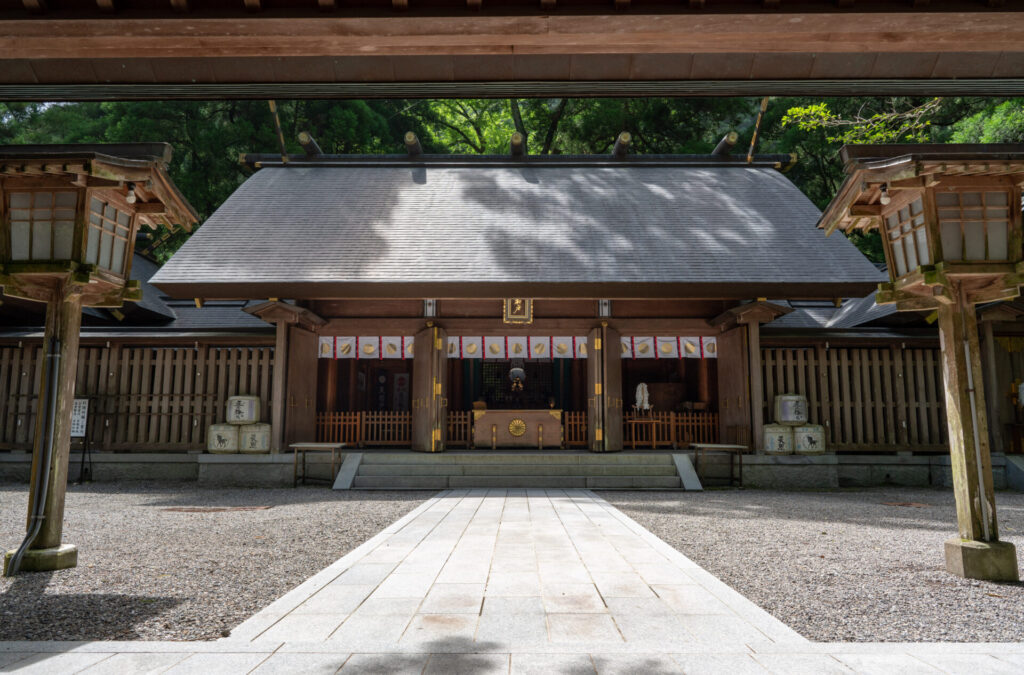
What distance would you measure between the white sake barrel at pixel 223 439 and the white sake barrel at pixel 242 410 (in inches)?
5.7

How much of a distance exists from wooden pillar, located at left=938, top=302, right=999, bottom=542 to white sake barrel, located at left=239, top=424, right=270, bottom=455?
9.96 metres

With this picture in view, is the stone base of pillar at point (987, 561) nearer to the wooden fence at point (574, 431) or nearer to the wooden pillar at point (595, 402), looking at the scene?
the wooden pillar at point (595, 402)

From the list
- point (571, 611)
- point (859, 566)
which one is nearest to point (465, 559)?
point (571, 611)

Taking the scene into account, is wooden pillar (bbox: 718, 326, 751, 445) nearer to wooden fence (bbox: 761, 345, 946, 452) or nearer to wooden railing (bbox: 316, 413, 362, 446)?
wooden fence (bbox: 761, 345, 946, 452)

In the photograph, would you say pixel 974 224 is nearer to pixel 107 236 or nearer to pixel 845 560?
pixel 845 560

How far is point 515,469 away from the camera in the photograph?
410 inches

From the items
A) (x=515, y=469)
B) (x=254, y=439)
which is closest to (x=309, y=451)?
(x=254, y=439)

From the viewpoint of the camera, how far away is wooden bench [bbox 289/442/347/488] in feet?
33.6

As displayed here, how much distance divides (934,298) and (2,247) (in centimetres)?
729

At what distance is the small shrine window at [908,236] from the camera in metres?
4.55

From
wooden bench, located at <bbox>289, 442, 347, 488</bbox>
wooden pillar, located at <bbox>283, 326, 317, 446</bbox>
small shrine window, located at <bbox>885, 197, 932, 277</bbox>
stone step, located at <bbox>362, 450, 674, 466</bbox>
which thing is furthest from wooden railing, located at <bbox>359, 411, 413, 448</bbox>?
small shrine window, located at <bbox>885, 197, 932, 277</bbox>

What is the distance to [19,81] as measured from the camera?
3.82m

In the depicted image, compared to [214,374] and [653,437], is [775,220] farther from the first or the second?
[214,374]

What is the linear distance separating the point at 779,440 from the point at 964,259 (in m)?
6.68
